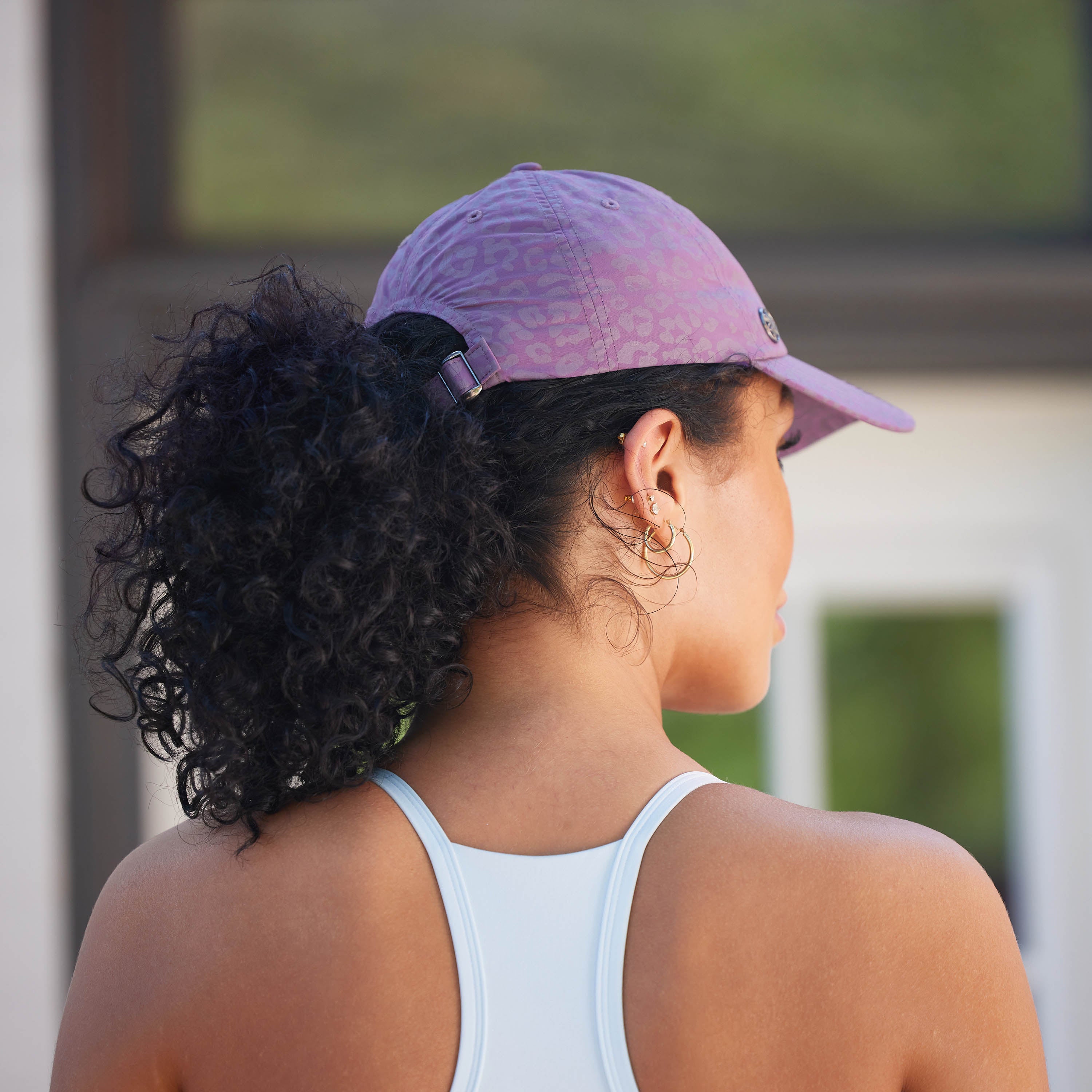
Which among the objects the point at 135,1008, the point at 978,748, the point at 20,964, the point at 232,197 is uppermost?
the point at 232,197

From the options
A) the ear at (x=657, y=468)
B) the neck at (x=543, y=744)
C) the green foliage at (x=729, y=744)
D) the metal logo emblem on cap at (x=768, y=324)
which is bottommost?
the green foliage at (x=729, y=744)

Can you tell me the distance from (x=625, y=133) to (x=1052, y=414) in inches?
36.4

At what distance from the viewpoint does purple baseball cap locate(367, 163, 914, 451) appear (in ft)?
2.28

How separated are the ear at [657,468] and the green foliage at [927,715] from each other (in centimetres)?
135

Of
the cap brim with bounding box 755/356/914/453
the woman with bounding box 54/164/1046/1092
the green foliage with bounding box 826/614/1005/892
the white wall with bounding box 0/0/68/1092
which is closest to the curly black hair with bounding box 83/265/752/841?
the woman with bounding box 54/164/1046/1092

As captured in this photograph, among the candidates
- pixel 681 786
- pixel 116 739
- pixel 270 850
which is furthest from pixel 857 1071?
pixel 116 739

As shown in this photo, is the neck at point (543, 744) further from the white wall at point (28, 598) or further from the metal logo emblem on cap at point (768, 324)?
the white wall at point (28, 598)

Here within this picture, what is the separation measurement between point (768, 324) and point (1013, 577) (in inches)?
53.8

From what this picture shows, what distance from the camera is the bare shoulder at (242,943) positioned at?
606mm

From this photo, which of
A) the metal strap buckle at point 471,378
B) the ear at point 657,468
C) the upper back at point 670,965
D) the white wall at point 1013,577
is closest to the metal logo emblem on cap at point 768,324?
the ear at point 657,468

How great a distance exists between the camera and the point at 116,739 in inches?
68.5

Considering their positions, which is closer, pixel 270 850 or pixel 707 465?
pixel 270 850

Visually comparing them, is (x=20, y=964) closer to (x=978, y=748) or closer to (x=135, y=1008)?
(x=135, y=1008)

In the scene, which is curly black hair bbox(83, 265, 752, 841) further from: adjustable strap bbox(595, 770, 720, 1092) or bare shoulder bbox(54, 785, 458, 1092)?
adjustable strap bbox(595, 770, 720, 1092)
